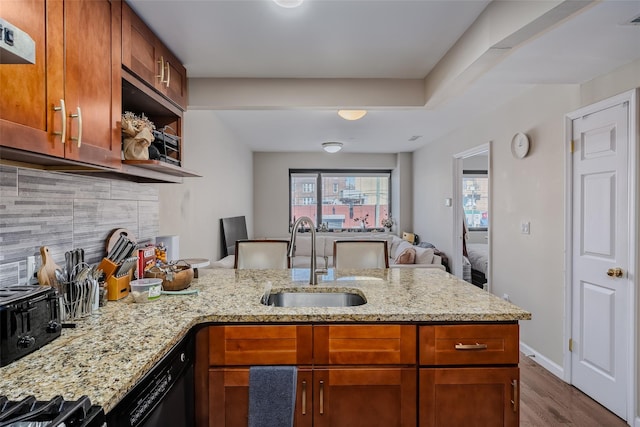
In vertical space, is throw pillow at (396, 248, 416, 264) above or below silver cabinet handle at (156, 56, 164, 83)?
below

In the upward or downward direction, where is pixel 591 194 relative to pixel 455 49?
downward

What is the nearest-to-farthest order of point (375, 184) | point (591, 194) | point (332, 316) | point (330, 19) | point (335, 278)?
point (332, 316) → point (330, 19) → point (335, 278) → point (591, 194) → point (375, 184)

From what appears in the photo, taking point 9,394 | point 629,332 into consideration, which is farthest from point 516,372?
point 9,394

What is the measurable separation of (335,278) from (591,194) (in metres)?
2.02

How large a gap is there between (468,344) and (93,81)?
73.9 inches

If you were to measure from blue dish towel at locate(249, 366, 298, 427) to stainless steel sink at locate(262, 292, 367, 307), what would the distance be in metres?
0.68

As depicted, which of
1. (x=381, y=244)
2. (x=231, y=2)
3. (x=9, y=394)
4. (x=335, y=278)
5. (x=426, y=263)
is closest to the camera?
(x=9, y=394)

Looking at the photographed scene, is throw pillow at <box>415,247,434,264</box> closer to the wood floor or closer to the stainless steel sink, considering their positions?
the wood floor

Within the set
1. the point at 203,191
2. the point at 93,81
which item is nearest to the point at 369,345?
the point at 93,81

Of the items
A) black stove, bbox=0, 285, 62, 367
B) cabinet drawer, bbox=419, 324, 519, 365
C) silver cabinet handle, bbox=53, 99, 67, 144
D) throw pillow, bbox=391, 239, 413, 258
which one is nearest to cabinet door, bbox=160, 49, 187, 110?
silver cabinet handle, bbox=53, 99, 67, 144

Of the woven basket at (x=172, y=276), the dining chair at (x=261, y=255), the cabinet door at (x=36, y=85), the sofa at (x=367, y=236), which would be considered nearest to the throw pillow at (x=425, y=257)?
the sofa at (x=367, y=236)

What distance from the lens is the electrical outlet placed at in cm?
139

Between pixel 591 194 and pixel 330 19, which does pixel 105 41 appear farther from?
pixel 591 194

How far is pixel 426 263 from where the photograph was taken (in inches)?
180
